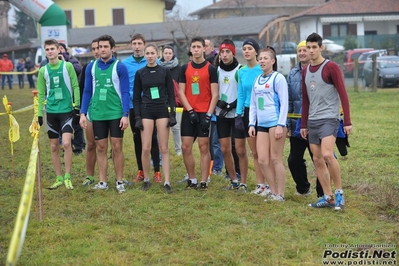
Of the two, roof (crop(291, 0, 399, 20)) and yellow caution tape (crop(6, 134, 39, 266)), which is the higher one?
roof (crop(291, 0, 399, 20))

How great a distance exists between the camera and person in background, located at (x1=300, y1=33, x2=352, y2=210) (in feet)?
25.9

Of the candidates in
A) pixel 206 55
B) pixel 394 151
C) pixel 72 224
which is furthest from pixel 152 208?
pixel 394 151

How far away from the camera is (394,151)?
42.3ft

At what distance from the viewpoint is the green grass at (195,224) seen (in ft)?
21.2

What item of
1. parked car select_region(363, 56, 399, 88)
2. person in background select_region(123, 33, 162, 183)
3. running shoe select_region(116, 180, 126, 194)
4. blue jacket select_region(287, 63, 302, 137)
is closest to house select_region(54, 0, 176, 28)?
parked car select_region(363, 56, 399, 88)

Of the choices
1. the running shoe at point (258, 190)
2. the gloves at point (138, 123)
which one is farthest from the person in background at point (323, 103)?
the gloves at point (138, 123)

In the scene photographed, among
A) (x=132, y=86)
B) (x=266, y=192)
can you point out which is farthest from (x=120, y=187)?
(x=266, y=192)

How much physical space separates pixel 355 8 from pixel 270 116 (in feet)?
189

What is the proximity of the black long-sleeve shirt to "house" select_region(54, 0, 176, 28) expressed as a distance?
2301 inches

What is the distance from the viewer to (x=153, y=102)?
961 centimetres

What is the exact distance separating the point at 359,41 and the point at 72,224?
1898 inches

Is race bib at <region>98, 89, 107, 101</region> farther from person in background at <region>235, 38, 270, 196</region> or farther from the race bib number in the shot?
person in background at <region>235, 38, 270, 196</region>

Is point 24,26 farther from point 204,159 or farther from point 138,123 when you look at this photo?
point 204,159

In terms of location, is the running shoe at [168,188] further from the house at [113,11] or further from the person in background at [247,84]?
the house at [113,11]
